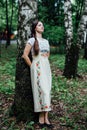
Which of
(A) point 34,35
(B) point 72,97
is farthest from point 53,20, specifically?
(A) point 34,35

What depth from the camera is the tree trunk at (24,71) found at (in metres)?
6.04

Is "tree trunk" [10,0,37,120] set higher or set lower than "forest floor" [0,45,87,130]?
higher

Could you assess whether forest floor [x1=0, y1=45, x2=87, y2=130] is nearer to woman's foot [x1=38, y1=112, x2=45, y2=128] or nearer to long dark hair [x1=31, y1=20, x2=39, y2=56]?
woman's foot [x1=38, y1=112, x2=45, y2=128]

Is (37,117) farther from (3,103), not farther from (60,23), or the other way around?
(60,23)

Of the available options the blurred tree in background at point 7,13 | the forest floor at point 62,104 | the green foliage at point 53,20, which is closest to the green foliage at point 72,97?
the forest floor at point 62,104

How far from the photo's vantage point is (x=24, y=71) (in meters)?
6.12

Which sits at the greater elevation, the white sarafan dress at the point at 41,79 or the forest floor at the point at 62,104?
the white sarafan dress at the point at 41,79

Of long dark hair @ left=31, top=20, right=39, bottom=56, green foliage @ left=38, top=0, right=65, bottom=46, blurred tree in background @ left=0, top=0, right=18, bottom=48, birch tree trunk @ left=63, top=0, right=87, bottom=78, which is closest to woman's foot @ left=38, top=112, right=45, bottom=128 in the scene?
long dark hair @ left=31, top=20, right=39, bottom=56

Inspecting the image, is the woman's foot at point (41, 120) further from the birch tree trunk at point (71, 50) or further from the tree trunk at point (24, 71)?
the birch tree trunk at point (71, 50)

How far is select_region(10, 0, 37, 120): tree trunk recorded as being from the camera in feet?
19.8

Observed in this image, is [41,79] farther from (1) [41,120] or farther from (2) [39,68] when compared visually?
(1) [41,120]

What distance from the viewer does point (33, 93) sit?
6109 mm

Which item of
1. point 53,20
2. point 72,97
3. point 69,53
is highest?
point 53,20

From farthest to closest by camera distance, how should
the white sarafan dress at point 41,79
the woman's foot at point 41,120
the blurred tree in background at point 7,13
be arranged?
1. the blurred tree in background at point 7,13
2. the woman's foot at point 41,120
3. the white sarafan dress at point 41,79
